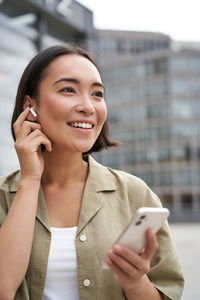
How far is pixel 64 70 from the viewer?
2.17 m

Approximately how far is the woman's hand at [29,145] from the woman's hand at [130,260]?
0.64 meters

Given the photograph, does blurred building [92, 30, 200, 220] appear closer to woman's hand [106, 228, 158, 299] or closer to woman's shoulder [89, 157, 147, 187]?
woman's shoulder [89, 157, 147, 187]

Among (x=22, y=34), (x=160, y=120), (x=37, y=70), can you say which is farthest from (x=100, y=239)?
(x=160, y=120)

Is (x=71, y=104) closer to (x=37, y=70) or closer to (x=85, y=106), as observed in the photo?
(x=85, y=106)

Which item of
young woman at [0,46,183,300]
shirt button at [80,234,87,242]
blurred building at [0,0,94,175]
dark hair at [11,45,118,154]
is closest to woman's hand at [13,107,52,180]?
young woman at [0,46,183,300]

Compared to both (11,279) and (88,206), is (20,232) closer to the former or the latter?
(11,279)

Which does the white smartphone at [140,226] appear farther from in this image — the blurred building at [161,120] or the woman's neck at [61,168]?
the blurred building at [161,120]

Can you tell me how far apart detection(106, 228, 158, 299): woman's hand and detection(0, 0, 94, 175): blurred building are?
11.4 meters

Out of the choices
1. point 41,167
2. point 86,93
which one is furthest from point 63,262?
point 86,93

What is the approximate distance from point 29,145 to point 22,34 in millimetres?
11987

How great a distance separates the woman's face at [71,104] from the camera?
210cm

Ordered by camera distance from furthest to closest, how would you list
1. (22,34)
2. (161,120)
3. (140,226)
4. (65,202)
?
(161,120) < (22,34) < (65,202) < (140,226)

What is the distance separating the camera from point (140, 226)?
1543 mm

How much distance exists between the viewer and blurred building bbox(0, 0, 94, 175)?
1309 cm
